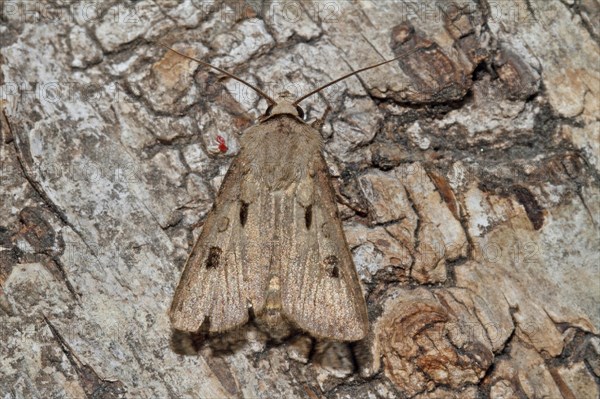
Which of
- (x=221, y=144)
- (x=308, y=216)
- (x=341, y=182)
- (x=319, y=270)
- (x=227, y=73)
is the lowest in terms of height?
(x=319, y=270)

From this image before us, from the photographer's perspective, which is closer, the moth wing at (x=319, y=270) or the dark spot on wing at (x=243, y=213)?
the moth wing at (x=319, y=270)

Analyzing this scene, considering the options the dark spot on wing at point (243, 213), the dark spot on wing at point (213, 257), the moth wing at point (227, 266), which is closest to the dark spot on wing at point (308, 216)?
the moth wing at point (227, 266)

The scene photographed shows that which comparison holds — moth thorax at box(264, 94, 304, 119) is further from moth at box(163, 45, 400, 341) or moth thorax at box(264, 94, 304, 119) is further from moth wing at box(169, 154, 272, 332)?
moth wing at box(169, 154, 272, 332)

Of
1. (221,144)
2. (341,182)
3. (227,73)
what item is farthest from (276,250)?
(227,73)

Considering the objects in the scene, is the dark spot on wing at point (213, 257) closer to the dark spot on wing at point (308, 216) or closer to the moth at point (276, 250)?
the moth at point (276, 250)

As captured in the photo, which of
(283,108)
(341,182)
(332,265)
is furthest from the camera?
(283,108)

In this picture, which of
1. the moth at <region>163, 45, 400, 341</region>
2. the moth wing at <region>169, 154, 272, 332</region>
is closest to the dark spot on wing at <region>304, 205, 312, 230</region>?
the moth at <region>163, 45, 400, 341</region>

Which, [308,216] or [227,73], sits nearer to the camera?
[227,73]

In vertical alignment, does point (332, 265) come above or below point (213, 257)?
below

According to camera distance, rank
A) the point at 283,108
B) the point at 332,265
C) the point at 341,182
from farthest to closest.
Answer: the point at 283,108
the point at 341,182
the point at 332,265

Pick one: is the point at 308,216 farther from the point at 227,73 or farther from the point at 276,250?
the point at 227,73
